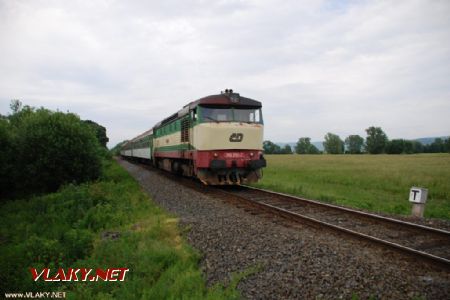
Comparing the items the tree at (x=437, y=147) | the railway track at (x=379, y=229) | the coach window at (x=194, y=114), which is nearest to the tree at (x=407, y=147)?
the tree at (x=437, y=147)

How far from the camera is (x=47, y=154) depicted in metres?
16.7

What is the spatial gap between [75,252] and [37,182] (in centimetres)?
1166

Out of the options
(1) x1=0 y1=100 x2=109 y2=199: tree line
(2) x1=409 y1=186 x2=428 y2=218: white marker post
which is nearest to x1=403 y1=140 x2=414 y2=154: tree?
(1) x1=0 y1=100 x2=109 y2=199: tree line

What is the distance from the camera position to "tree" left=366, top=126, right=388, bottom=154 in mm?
104938

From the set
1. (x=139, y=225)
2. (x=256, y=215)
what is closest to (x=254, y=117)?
(x=256, y=215)

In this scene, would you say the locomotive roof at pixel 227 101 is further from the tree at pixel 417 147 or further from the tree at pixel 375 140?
the tree at pixel 417 147

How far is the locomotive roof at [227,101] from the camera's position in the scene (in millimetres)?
13028

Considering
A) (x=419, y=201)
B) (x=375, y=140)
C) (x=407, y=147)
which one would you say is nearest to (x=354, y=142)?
(x=375, y=140)

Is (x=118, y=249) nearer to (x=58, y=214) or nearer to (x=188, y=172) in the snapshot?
(x=58, y=214)

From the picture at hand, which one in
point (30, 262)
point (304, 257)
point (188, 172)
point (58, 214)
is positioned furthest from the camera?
point (188, 172)

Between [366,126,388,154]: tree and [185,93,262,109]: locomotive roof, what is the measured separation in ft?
336

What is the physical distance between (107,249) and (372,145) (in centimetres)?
11185

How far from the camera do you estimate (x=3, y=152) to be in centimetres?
A: 1841

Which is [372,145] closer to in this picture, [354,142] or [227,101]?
[354,142]
